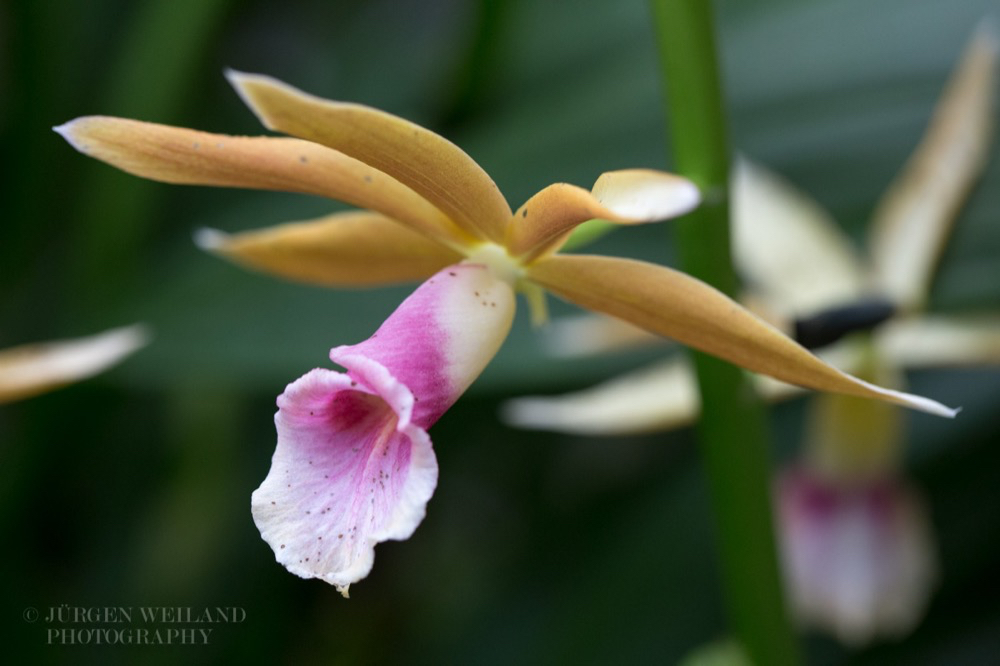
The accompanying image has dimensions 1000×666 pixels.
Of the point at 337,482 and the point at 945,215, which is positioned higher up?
the point at 945,215

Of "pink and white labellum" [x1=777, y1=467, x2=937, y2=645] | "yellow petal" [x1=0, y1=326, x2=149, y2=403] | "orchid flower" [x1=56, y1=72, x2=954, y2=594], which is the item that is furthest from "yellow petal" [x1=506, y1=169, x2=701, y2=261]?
"pink and white labellum" [x1=777, y1=467, x2=937, y2=645]

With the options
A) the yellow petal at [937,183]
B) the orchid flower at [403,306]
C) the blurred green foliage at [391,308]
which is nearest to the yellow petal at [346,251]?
the orchid flower at [403,306]

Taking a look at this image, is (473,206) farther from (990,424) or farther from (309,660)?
(309,660)

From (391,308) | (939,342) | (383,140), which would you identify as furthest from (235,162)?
(939,342)

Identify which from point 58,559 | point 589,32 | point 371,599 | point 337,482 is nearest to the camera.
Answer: point 337,482

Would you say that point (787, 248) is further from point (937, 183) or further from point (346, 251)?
point (346, 251)

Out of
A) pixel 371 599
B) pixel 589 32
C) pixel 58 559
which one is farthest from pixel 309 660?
→ pixel 589 32

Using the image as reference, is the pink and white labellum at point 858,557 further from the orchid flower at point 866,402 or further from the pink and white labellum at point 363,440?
the pink and white labellum at point 363,440
